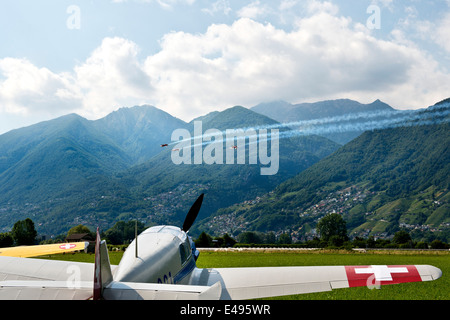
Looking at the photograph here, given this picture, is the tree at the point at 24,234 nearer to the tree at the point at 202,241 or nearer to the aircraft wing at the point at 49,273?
the tree at the point at 202,241

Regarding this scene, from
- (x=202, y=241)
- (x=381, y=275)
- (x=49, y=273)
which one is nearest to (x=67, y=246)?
(x=49, y=273)

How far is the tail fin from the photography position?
6113mm

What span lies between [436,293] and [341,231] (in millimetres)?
84770

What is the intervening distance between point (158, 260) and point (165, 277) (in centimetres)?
45

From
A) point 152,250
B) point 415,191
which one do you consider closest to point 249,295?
point 152,250

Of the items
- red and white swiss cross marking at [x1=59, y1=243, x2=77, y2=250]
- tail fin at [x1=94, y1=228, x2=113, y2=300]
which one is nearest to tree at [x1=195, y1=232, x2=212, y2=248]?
red and white swiss cross marking at [x1=59, y1=243, x2=77, y2=250]

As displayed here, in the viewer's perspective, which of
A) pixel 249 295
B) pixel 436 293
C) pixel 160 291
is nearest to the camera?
pixel 160 291

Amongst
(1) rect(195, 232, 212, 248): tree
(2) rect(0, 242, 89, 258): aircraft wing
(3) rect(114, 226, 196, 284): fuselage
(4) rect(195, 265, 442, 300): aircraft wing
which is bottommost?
(1) rect(195, 232, 212, 248): tree

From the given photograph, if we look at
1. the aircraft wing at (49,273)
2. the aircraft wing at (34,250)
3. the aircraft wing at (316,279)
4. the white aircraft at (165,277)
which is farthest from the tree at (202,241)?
the aircraft wing at (316,279)

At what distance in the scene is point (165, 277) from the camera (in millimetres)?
8648

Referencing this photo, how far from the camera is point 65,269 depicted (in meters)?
10.8

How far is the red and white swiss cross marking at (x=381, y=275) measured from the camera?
8.80 metres

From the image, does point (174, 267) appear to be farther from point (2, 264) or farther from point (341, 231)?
point (341, 231)

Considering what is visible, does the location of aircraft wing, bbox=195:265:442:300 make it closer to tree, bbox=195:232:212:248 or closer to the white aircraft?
the white aircraft
